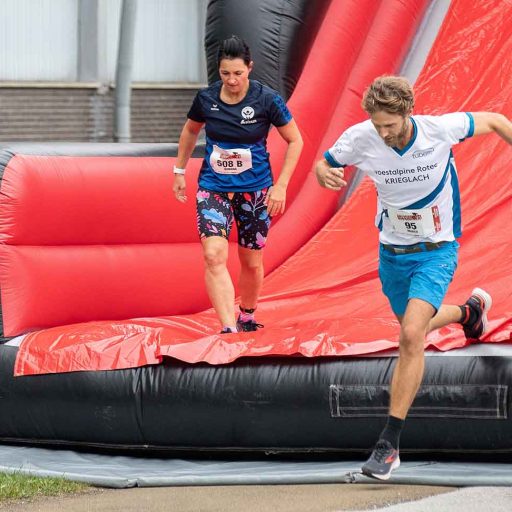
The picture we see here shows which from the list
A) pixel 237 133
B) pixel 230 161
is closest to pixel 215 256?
pixel 230 161

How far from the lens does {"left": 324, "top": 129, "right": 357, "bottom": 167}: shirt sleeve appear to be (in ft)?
15.9

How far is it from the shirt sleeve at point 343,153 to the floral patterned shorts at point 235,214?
94 centimetres

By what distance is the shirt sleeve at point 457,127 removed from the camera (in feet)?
15.7

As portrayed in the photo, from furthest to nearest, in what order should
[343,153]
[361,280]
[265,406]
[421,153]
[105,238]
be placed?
1. [361,280]
2. [105,238]
3. [265,406]
4. [343,153]
5. [421,153]

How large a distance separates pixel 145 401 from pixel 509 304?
5.17 ft

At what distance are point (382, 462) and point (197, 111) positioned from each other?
1908 mm

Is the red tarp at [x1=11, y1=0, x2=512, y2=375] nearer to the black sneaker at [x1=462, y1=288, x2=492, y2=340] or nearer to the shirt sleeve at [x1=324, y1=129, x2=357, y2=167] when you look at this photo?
the black sneaker at [x1=462, y1=288, x2=492, y2=340]

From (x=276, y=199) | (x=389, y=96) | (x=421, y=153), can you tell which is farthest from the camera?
(x=276, y=199)

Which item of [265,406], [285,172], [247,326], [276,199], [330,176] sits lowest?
[265,406]

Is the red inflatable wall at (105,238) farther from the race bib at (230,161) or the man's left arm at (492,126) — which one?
the man's left arm at (492,126)

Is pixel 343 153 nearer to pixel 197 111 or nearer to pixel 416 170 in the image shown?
pixel 416 170

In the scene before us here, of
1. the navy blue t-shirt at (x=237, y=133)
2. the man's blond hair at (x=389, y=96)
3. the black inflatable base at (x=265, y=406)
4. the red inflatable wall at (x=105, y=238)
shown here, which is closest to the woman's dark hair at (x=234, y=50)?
the navy blue t-shirt at (x=237, y=133)

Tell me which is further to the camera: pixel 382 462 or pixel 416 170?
pixel 416 170

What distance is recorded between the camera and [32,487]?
5074 mm
